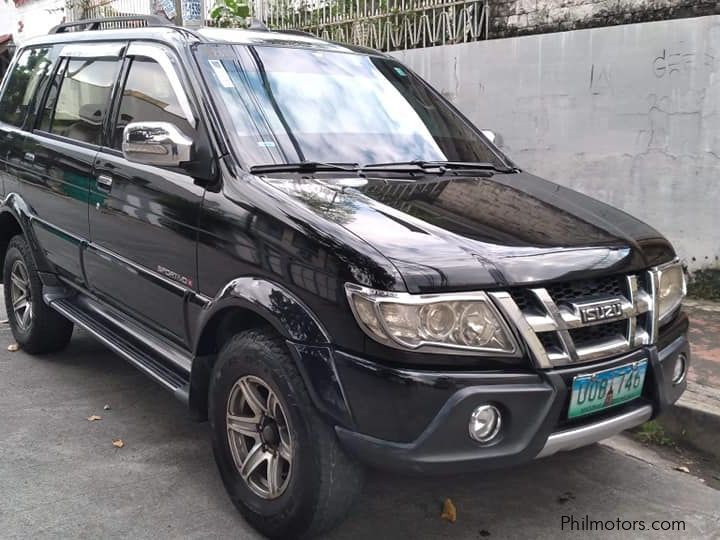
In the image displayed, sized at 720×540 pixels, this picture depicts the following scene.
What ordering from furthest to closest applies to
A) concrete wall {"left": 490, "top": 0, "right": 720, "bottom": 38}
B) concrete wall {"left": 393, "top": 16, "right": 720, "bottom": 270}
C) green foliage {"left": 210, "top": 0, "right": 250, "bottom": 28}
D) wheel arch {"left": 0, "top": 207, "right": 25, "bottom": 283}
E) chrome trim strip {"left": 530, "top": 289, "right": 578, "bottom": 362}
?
green foliage {"left": 210, "top": 0, "right": 250, "bottom": 28}, concrete wall {"left": 490, "top": 0, "right": 720, "bottom": 38}, concrete wall {"left": 393, "top": 16, "right": 720, "bottom": 270}, wheel arch {"left": 0, "top": 207, "right": 25, "bottom": 283}, chrome trim strip {"left": 530, "top": 289, "right": 578, "bottom": 362}

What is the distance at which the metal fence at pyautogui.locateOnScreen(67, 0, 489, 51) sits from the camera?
288 inches

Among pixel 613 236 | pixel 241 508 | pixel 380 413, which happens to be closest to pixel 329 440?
pixel 380 413

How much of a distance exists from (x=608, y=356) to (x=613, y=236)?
0.53 meters

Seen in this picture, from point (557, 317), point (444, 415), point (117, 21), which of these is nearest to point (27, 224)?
point (117, 21)

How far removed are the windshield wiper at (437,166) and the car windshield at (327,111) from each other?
0.14 feet

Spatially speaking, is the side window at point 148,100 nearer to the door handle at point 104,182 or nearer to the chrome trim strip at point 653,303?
the door handle at point 104,182

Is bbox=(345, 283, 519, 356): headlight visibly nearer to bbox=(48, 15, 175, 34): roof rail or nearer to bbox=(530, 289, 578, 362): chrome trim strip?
bbox=(530, 289, 578, 362): chrome trim strip

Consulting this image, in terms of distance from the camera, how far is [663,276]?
2943 millimetres

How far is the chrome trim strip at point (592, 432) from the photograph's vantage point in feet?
8.29

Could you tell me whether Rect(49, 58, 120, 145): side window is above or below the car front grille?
above

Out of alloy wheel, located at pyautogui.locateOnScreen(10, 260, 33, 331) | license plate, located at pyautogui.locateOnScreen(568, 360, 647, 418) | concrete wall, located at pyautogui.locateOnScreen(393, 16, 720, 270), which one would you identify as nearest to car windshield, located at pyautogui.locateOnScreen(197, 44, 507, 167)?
license plate, located at pyautogui.locateOnScreen(568, 360, 647, 418)

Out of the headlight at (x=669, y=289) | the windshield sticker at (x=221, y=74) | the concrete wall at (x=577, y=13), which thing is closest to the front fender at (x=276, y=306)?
the windshield sticker at (x=221, y=74)

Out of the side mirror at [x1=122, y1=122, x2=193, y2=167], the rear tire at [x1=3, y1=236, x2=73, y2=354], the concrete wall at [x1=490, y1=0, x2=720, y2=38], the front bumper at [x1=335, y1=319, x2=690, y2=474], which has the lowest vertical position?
the rear tire at [x1=3, y1=236, x2=73, y2=354]

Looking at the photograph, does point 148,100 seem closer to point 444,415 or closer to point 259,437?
point 259,437
